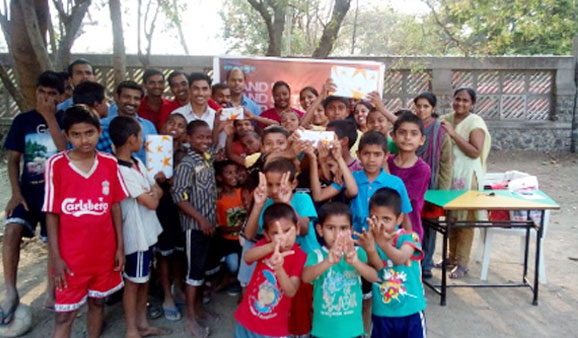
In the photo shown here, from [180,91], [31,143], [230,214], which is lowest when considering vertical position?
[230,214]

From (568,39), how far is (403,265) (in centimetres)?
1021

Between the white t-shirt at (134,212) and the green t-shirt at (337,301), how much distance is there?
4.04 feet

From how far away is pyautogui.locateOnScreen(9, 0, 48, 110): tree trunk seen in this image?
4715mm

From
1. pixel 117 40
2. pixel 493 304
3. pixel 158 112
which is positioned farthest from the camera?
pixel 117 40

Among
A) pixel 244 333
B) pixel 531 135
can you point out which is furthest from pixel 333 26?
pixel 531 135

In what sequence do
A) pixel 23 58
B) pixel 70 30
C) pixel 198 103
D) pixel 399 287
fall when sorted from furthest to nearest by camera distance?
pixel 70 30, pixel 23 58, pixel 198 103, pixel 399 287

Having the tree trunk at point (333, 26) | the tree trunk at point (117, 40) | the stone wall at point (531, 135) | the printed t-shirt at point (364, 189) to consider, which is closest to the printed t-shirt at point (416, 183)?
the printed t-shirt at point (364, 189)

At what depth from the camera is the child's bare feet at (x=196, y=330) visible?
3166mm

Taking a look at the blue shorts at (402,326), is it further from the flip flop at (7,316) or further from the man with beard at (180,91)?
the man with beard at (180,91)

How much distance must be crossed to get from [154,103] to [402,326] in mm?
3047

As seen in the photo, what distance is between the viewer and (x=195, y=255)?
10.6ft

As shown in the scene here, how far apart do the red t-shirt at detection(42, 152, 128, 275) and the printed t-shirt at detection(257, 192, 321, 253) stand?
97 centimetres

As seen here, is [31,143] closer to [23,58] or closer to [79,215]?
[79,215]

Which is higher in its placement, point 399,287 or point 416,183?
point 416,183
